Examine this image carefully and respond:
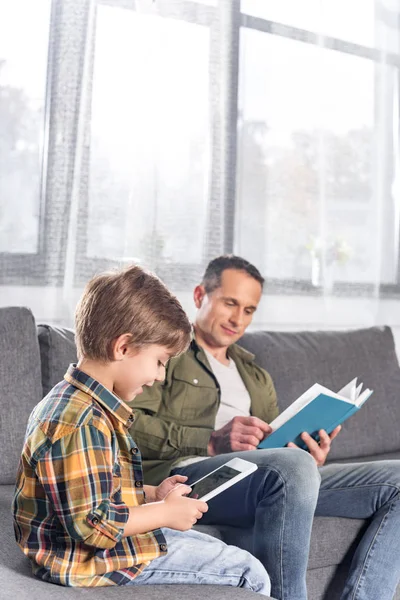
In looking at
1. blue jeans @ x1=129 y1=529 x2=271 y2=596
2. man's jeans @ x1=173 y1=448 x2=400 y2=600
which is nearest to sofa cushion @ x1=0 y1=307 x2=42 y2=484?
man's jeans @ x1=173 y1=448 x2=400 y2=600

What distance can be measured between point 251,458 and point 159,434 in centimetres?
26

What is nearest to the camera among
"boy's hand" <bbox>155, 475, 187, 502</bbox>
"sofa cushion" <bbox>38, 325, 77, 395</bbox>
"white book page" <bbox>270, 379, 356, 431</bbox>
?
"boy's hand" <bbox>155, 475, 187, 502</bbox>

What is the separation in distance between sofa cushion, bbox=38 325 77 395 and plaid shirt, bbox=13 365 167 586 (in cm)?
76

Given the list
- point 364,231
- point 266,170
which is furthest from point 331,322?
point 266,170

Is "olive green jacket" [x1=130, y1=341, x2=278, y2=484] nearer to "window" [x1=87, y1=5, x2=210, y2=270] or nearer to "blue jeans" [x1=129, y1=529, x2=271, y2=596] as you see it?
"blue jeans" [x1=129, y1=529, x2=271, y2=596]

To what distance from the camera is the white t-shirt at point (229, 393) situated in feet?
7.32

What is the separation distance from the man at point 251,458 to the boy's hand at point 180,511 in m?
0.36

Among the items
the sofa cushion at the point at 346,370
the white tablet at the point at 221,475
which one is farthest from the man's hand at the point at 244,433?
the sofa cushion at the point at 346,370

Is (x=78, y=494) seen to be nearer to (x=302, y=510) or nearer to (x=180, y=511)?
(x=180, y=511)

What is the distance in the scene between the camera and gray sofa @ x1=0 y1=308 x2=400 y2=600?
1393mm

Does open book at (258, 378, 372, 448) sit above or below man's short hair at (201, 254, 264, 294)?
below

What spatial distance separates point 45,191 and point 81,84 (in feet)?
1.17

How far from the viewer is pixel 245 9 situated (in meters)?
3.02

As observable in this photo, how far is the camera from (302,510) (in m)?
1.69
